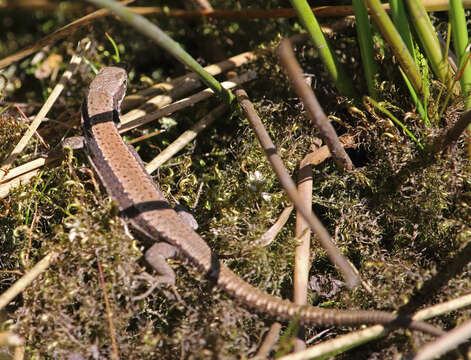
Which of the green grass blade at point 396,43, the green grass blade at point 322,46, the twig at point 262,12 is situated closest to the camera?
the green grass blade at point 396,43

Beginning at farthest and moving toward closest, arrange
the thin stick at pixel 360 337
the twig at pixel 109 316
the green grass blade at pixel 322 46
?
1. the green grass blade at pixel 322 46
2. the twig at pixel 109 316
3. the thin stick at pixel 360 337

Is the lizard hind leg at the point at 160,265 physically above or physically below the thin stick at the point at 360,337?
above

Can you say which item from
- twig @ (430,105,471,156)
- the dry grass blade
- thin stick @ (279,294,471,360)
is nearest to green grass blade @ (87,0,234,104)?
the dry grass blade

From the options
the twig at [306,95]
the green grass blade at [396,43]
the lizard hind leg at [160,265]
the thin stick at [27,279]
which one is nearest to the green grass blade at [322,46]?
the green grass blade at [396,43]

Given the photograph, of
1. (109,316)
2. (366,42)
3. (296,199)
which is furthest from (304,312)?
(366,42)

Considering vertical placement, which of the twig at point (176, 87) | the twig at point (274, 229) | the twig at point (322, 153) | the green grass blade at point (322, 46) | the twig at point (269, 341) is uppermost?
the twig at point (176, 87)

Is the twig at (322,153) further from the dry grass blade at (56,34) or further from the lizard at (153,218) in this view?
the dry grass blade at (56,34)

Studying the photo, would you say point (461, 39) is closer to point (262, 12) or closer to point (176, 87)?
point (262, 12)
